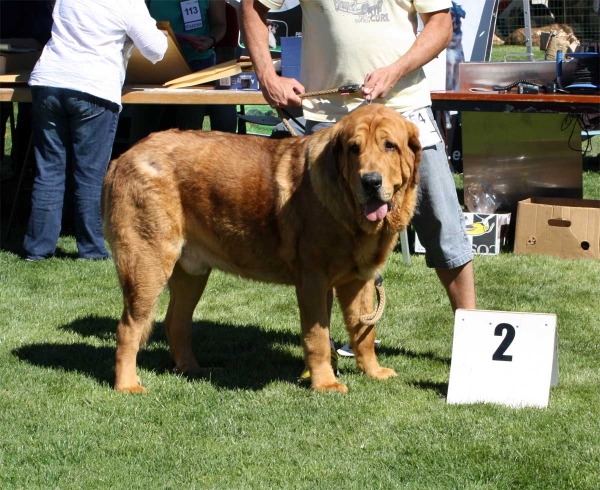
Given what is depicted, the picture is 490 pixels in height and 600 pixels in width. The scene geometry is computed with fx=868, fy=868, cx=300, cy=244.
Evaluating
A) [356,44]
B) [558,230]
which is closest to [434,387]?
[356,44]

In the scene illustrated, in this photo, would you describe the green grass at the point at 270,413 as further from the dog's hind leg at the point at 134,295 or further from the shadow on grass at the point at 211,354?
the dog's hind leg at the point at 134,295

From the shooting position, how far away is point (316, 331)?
4.33m

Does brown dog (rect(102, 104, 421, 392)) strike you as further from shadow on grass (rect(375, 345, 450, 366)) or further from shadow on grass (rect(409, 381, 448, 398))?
shadow on grass (rect(375, 345, 450, 366))

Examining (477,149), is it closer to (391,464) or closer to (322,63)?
(322,63)

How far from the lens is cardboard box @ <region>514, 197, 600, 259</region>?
7461 mm

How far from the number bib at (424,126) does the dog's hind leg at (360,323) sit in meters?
0.82

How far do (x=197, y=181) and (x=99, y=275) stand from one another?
2942mm

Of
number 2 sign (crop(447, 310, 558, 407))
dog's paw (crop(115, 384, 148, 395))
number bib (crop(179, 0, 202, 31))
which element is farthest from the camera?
number bib (crop(179, 0, 202, 31))

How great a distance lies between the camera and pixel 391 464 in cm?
353

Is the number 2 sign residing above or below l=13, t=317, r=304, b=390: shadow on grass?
above

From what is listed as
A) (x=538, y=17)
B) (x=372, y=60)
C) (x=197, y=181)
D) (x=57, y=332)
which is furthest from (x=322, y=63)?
(x=538, y=17)

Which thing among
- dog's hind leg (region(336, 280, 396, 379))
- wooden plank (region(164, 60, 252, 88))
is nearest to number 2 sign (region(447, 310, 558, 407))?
dog's hind leg (region(336, 280, 396, 379))

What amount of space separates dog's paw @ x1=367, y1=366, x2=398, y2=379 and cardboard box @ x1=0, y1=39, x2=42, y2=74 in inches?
206

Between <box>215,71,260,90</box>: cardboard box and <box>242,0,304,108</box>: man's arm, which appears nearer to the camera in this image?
<box>242,0,304,108</box>: man's arm
